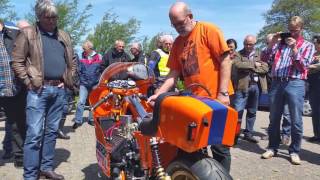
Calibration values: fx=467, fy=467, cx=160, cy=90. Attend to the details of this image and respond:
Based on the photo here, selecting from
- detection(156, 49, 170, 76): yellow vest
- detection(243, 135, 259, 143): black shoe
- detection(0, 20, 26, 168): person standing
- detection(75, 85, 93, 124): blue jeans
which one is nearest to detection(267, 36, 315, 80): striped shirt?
detection(243, 135, 259, 143): black shoe

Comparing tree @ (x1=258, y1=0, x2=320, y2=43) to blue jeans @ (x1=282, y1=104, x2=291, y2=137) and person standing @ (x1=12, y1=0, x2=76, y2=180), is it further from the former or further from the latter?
person standing @ (x1=12, y1=0, x2=76, y2=180)

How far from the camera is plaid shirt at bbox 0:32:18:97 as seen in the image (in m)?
Result: 6.07

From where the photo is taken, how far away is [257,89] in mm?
8359

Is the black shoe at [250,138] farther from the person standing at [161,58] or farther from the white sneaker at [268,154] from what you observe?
the person standing at [161,58]

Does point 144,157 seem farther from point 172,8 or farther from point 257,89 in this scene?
point 257,89

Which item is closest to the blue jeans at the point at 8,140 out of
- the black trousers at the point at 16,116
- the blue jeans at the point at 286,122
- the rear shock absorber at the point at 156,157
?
the black trousers at the point at 16,116

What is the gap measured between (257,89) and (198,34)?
4.49 m

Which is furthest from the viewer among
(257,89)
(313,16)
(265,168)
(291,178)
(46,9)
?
(313,16)

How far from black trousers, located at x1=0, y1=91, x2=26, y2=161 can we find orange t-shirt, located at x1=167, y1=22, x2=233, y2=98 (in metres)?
3.01

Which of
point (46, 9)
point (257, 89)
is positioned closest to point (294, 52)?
point (257, 89)

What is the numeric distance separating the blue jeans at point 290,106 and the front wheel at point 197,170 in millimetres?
3608

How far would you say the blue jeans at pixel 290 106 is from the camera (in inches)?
253

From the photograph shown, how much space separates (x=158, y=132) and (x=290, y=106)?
3.55m

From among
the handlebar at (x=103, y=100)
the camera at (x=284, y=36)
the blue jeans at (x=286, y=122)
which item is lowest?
the blue jeans at (x=286, y=122)
